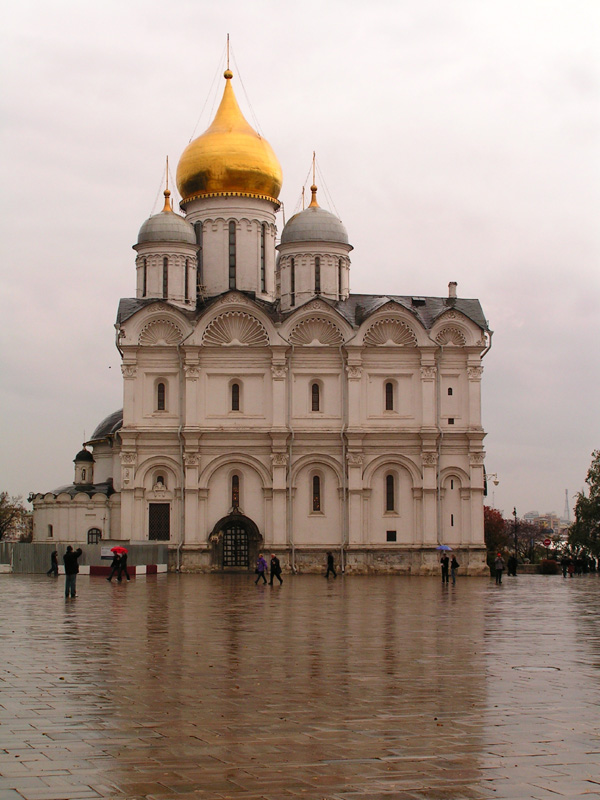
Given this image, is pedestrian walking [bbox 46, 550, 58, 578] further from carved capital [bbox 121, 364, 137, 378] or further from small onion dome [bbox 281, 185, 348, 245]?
small onion dome [bbox 281, 185, 348, 245]

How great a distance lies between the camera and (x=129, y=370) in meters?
49.3

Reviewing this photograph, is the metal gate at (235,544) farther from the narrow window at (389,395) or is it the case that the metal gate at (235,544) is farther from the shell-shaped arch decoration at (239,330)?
the narrow window at (389,395)

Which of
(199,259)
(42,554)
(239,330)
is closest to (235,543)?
(42,554)

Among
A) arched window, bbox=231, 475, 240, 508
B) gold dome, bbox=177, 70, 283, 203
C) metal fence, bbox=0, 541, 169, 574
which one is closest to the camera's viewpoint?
metal fence, bbox=0, 541, 169, 574

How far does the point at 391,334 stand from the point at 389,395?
2.79 metres

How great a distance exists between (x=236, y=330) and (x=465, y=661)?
37.3 m

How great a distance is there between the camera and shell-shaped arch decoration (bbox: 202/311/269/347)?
50000 mm

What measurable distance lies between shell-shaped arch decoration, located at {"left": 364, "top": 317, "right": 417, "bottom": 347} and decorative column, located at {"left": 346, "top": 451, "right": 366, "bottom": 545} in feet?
17.4

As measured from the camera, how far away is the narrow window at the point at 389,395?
5038 cm

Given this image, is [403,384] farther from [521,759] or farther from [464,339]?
[521,759]

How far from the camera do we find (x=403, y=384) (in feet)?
165

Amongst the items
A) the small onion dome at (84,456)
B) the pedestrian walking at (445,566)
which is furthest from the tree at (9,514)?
the pedestrian walking at (445,566)

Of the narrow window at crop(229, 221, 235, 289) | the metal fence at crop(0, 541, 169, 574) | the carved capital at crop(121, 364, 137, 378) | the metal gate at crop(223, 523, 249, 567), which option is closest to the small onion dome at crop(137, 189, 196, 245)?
the narrow window at crop(229, 221, 235, 289)

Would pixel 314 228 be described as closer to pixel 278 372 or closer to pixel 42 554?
pixel 278 372
